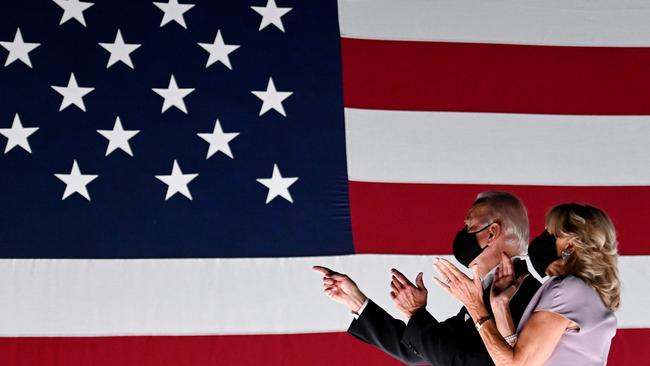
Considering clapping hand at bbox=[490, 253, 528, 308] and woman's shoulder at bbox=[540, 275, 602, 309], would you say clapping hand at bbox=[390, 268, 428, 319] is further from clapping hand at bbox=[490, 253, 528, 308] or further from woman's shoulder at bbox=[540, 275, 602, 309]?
woman's shoulder at bbox=[540, 275, 602, 309]

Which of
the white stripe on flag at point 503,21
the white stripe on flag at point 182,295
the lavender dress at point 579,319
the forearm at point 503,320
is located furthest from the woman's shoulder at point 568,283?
the white stripe on flag at point 503,21

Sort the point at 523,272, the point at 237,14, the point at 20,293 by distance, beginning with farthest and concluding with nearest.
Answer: the point at 237,14 → the point at 20,293 → the point at 523,272

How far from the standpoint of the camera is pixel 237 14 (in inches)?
133

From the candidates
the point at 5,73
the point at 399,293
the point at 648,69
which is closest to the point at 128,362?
the point at 5,73

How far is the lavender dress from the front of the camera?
62.9 inches

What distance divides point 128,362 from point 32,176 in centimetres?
75

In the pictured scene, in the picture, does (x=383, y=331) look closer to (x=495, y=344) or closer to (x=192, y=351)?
(x=495, y=344)

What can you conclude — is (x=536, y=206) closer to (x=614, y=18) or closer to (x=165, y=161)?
(x=614, y=18)

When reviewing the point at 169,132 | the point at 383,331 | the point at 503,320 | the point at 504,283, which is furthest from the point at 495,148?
the point at 503,320

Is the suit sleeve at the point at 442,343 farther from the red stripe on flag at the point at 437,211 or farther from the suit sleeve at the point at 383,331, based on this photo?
the red stripe on flag at the point at 437,211

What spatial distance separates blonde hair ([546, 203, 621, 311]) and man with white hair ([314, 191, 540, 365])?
0.14 metres

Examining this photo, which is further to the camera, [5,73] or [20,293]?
[5,73]

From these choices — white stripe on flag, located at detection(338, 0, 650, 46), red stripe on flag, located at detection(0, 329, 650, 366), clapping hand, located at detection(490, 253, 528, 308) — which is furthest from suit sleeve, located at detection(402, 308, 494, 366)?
white stripe on flag, located at detection(338, 0, 650, 46)

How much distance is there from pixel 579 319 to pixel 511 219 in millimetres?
402
